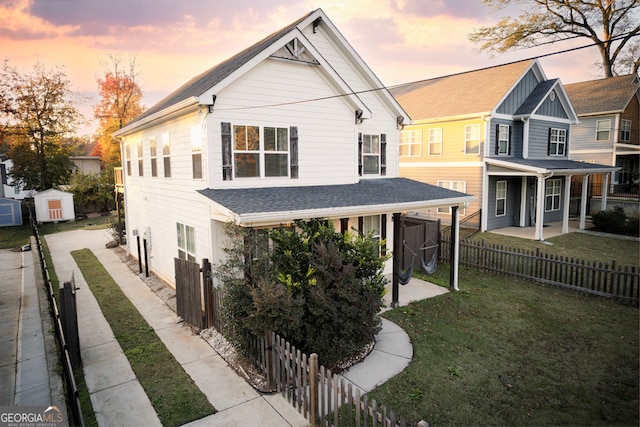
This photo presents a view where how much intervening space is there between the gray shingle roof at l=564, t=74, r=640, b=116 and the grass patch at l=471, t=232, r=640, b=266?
1384 cm

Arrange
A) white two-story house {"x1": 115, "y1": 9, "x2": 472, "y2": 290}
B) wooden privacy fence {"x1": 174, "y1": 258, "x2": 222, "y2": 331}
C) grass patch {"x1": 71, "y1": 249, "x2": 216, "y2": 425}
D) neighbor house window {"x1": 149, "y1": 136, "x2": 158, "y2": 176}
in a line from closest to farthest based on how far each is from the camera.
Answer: grass patch {"x1": 71, "y1": 249, "x2": 216, "y2": 425} → wooden privacy fence {"x1": 174, "y1": 258, "x2": 222, "y2": 331} → white two-story house {"x1": 115, "y1": 9, "x2": 472, "y2": 290} → neighbor house window {"x1": 149, "y1": 136, "x2": 158, "y2": 176}

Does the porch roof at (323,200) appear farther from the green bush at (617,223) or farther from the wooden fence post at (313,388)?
the green bush at (617,223)

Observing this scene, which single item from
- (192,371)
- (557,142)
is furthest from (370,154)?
(557,142)

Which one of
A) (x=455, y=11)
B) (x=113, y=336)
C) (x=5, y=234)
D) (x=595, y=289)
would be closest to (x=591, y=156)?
(x=595, y=289)

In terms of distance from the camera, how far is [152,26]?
47.9 ft

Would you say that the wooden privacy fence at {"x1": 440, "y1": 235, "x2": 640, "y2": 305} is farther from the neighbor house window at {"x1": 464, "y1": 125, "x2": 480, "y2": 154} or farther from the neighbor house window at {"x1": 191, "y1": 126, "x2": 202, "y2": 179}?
the neighbor house window at {"x1": 191, "y1": 126, "x2": 202, "y2": 179}

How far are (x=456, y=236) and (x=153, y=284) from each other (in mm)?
10765

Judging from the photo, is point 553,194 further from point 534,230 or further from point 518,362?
point 518,362

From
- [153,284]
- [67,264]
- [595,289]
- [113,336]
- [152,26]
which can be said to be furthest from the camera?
[67,264]

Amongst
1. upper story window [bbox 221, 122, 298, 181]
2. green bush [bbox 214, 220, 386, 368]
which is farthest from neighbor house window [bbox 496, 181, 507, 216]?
green bush [bbox 214, 220, 386, 368]

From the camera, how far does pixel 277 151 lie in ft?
37.0

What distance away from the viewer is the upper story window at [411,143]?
25406 millimetres

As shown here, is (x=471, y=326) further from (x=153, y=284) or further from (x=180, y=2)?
(x=180, y=2)

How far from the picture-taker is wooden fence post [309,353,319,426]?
5676 mm
